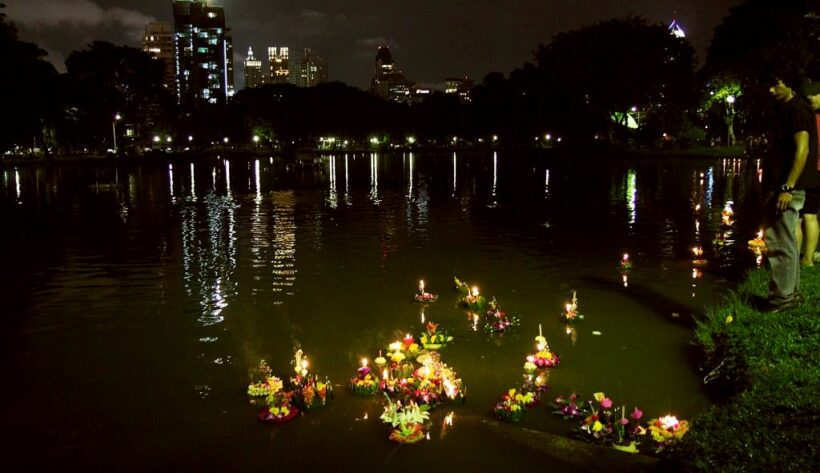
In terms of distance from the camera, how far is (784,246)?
24.4 feet

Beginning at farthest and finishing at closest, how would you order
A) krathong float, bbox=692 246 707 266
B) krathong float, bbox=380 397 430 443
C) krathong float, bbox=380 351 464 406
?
krathong float, bbox=692 246 707 266 < krathong float, bbox=380 351 464 406 < krathong float, bbox=380 397 430 443

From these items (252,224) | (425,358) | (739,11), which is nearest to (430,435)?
(425,358)

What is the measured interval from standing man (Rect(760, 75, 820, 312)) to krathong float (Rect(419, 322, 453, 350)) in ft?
13.0

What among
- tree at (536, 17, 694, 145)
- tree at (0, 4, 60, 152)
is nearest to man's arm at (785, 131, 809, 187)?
tree at (0, 4, 60, 152)

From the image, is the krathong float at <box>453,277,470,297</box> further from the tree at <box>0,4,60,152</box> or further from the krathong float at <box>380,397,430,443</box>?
the tree at <box>0,4,60,152</box>

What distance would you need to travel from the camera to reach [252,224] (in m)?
20.1

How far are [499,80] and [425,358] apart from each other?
371 ft

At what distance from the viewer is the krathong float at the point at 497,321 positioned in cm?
918

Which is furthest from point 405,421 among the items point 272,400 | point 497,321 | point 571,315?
point 571,315

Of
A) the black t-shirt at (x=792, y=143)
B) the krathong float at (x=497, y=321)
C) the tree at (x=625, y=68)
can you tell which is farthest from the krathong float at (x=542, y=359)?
the tree at (x=625, y=68)

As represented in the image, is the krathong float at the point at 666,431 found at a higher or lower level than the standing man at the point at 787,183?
lower

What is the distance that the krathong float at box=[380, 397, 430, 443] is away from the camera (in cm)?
601

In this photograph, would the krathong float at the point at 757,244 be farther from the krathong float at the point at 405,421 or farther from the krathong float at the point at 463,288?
the krathong float at the point at 405,421

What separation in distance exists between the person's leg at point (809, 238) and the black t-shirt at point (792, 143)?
2.24 m
